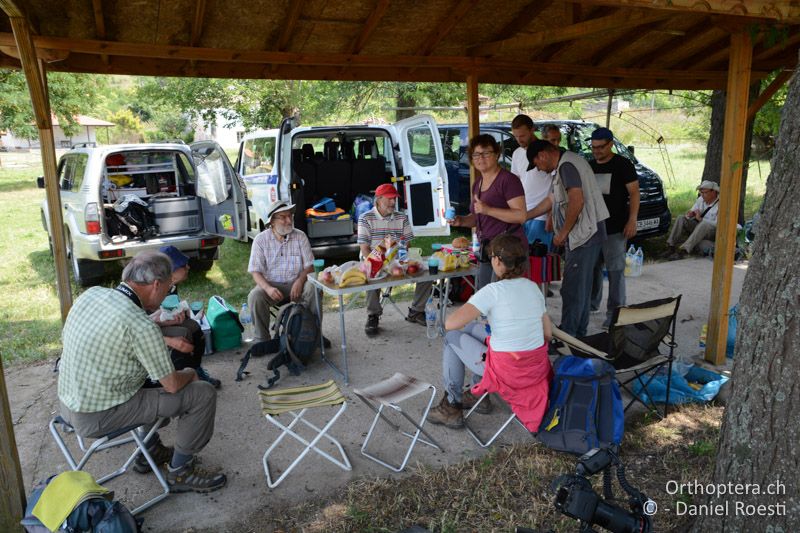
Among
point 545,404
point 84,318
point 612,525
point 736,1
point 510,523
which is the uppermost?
point 736,1

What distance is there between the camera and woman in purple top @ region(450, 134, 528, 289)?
4.15 meters

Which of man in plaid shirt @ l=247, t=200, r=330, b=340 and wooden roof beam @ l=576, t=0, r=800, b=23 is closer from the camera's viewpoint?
wooden roof beam @ l=576, t=0, r=800, b=23

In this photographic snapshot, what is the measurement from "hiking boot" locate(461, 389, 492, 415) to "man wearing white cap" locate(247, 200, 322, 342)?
1488mm

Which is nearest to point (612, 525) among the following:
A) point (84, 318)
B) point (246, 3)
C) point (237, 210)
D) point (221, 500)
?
point (221, 500)

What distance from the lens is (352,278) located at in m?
4.31

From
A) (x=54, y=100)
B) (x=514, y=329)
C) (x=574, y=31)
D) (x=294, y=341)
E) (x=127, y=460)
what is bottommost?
(x=127, y=460)

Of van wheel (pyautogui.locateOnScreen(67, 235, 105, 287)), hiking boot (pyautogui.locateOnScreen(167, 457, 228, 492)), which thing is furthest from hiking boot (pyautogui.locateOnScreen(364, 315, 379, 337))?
van wheel (pyautogui.locateOnScreen(67, 235, 105, 287))

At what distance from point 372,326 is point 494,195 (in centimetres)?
176

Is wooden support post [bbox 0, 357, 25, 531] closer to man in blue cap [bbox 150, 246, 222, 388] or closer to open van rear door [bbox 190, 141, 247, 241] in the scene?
man in blue cap [bbox 150, 246, 222, 388]

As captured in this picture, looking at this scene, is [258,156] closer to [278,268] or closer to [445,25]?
[278,268]

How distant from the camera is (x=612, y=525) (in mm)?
1843

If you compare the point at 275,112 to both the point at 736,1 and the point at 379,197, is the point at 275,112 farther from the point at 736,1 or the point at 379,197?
the point at 736,1

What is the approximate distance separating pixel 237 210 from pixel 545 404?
178 inches

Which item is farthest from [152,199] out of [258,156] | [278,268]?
[278,268]
